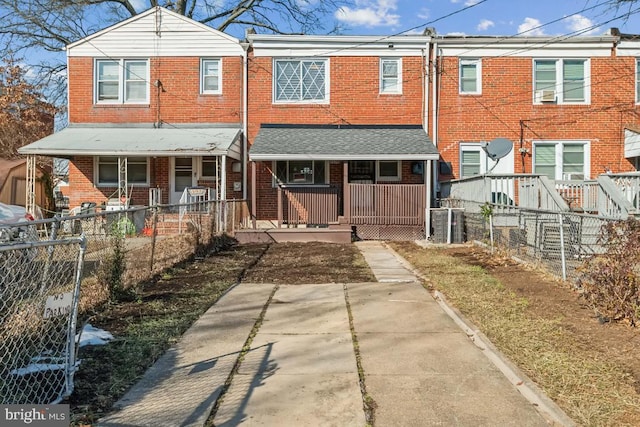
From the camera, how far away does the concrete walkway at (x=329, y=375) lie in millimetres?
3652

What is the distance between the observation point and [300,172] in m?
18.0

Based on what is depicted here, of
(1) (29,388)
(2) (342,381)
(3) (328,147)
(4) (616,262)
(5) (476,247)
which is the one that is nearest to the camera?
(1) (29,388)

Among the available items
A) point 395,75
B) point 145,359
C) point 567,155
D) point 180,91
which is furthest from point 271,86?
point 145,359

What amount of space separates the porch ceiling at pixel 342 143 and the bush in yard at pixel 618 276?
9.25 metres

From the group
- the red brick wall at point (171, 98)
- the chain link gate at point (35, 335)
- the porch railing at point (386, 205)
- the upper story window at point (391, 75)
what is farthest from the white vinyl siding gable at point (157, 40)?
the chain link gate at point (35, 335)

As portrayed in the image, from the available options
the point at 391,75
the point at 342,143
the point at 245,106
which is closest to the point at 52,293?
the point at 342,143

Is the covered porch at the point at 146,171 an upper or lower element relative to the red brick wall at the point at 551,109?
lower

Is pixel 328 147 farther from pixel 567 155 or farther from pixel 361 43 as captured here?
pixel 567 155

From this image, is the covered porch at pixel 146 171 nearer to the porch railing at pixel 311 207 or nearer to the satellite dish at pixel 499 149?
the porch railing at pixel 311 207

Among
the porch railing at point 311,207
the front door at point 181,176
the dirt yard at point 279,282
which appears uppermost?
the front door at point 181,176

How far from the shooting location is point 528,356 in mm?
4863

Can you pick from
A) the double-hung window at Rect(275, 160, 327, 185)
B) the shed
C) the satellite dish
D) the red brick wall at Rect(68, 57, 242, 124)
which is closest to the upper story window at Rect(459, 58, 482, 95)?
the satellite dish

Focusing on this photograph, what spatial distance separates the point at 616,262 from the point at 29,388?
6171mm

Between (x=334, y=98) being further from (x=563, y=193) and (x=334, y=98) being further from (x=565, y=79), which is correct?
(x=565, y=79)
